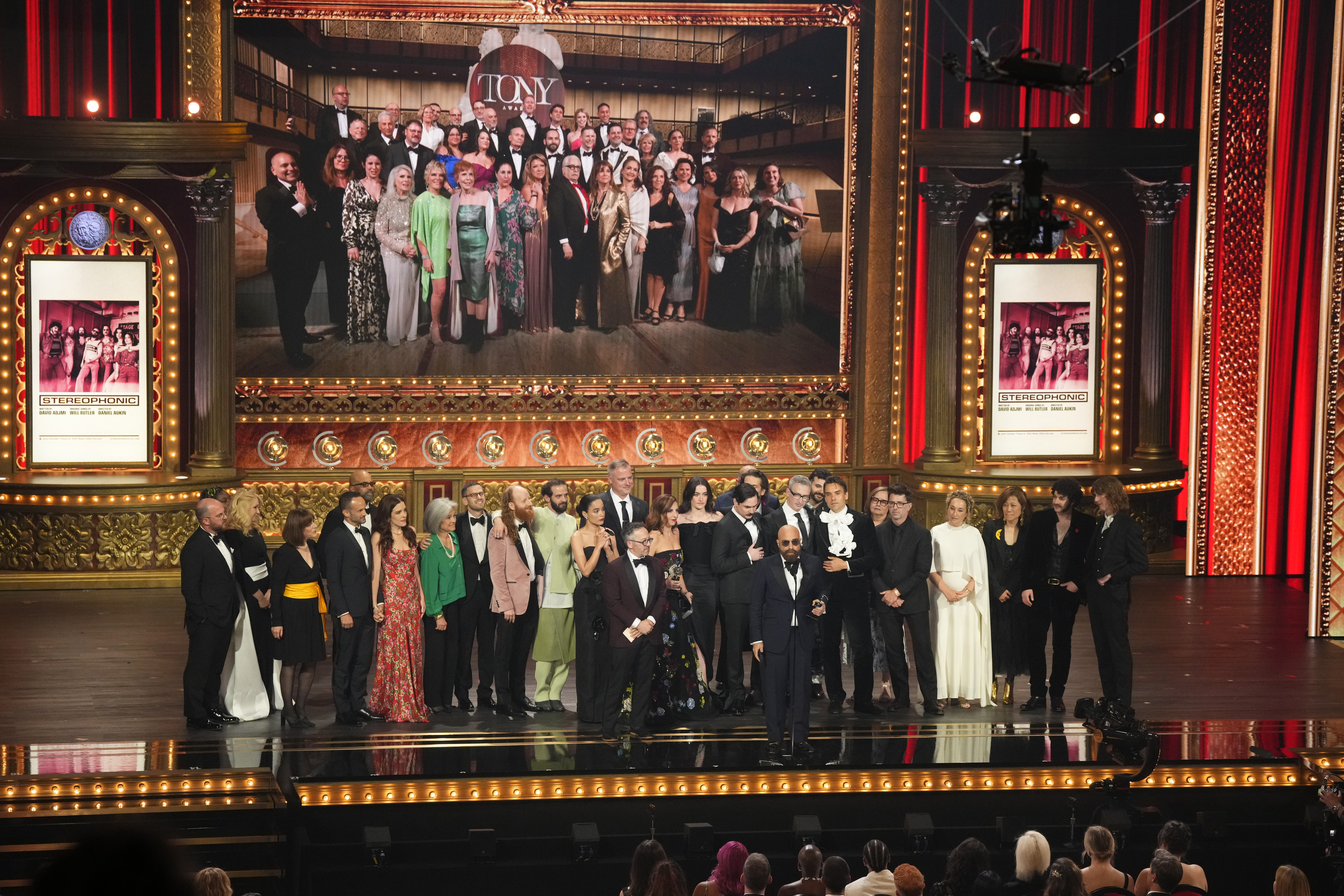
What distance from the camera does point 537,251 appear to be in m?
13.4

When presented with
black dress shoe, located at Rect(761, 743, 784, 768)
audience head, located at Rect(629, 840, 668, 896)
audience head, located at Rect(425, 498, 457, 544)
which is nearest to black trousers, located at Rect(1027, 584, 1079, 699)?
black dress shoe, located at Rect(761, 743, 784, 768)

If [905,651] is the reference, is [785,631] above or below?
above

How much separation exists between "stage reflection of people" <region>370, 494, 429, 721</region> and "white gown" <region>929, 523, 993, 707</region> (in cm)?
288

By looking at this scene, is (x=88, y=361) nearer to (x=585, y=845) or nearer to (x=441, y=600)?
(x=441, y=600)

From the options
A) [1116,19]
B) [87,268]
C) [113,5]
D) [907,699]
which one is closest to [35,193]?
[87,268]

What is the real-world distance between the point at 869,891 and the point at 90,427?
8.97 meters

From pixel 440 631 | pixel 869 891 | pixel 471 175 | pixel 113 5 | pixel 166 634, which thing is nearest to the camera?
pixel 869 891

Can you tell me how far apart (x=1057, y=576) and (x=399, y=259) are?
671 centimetres

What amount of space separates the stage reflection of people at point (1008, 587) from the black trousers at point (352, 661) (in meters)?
3.48

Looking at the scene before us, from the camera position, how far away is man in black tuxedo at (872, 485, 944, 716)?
28.4ft

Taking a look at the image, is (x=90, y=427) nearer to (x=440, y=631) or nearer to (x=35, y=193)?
(x=35, y=193)

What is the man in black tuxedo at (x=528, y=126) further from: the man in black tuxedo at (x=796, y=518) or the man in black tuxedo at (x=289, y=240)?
the man in black tuxedo at (x=796, y=518)

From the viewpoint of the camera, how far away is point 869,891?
5.78 m

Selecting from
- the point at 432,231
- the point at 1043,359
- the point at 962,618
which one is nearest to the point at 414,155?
the point at 432,231
